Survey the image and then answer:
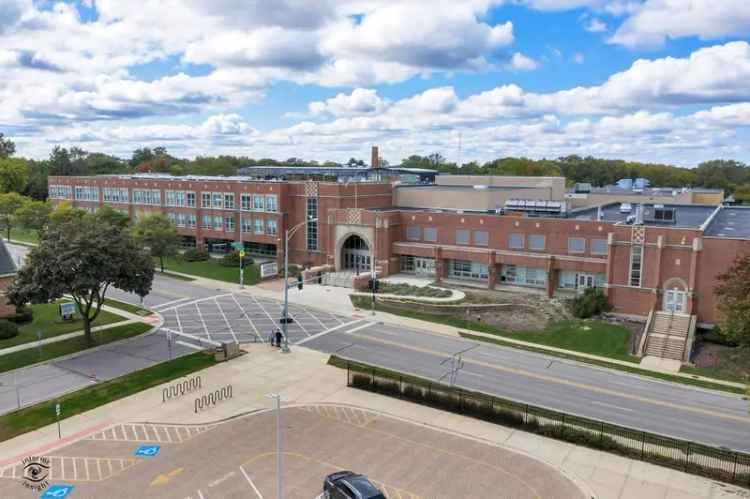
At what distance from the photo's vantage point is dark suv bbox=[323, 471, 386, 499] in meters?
20.9

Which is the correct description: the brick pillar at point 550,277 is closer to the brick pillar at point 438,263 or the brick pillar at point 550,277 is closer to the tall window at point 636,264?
the tall window at point 636,264

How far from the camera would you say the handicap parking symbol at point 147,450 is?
26.0m

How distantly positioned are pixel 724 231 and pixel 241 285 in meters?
47.4

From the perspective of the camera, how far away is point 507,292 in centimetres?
5909

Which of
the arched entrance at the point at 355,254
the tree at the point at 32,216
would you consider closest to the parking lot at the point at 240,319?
the arched entrance at the point at 355,254

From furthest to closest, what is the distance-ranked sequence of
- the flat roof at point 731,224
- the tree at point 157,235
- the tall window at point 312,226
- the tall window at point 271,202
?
the tall window at point 271,202, the tall window at point 312,226, the tree at point 157,235, the flat roof at point 731,224

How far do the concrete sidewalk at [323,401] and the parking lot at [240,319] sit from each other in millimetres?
5486

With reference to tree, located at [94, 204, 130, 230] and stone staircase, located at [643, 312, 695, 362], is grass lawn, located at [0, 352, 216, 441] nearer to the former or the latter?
stone staircase, located at [643, 312, 695, 362]

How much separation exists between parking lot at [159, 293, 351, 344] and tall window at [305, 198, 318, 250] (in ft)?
52.4

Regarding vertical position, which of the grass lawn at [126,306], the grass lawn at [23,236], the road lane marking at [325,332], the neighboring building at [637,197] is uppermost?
the neighboring building at [637,197]

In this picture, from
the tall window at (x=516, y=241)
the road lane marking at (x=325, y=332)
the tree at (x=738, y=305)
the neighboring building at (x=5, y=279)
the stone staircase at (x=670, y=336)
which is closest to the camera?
the tree at (x=738, y=305)

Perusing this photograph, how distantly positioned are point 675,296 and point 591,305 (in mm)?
6571

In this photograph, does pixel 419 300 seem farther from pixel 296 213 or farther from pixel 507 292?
pixel 296 213

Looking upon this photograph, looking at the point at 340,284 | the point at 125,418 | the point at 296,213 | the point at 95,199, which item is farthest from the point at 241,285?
the point at 95,199
